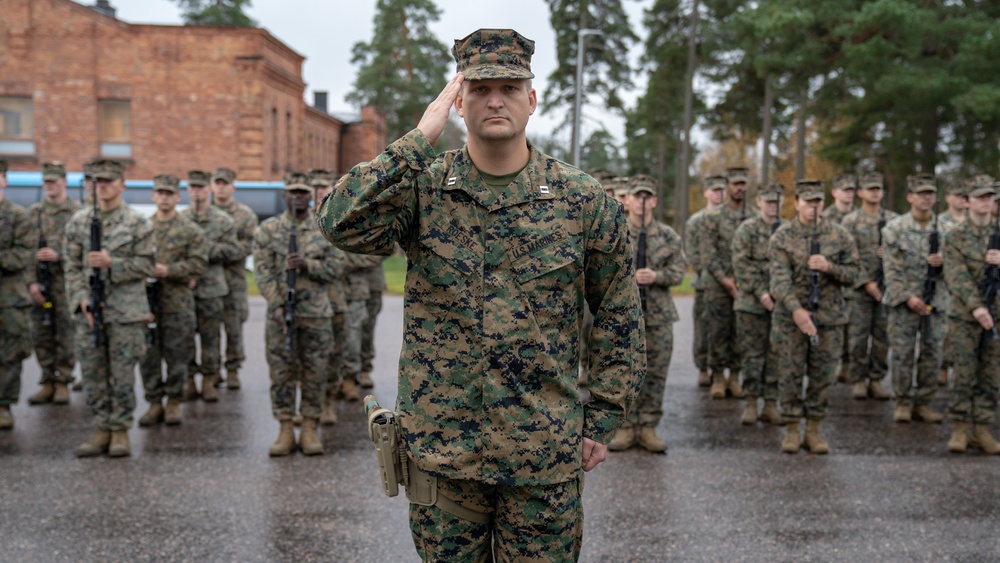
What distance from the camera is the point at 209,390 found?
971 centimetres

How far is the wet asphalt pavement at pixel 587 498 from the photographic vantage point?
5.41 metres

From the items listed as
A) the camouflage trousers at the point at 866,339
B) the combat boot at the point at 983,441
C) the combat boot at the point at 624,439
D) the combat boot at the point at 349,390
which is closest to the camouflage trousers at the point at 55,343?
the combat boot at the point at 349,390

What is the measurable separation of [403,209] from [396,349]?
971cm

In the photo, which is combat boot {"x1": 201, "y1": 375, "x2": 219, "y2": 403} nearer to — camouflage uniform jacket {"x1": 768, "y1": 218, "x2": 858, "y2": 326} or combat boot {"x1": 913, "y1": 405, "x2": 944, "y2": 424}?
camouflage uniform jacket {"x1": 768, "y1": 218, "x2": 858, "y2": 326}

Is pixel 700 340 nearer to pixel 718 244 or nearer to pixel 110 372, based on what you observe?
pixel 718 244

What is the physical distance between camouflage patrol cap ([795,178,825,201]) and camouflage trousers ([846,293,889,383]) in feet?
7.72

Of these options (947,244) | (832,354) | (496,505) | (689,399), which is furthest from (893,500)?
(496,505)

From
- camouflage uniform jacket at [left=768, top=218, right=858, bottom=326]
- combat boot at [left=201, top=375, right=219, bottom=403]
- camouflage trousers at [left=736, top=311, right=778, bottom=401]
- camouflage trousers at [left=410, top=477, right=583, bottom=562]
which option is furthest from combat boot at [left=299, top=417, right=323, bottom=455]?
camouflage trousers at [left=410, top=477, right=583, bottom=562]

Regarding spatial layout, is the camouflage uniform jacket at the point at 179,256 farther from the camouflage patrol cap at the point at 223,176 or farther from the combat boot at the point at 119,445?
the camouflage patrol cap at the point at 223,176

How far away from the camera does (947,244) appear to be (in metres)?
7.85

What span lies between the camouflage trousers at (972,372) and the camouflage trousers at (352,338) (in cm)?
539

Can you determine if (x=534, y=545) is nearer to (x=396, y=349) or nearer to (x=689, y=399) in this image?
(x=689, y=399)

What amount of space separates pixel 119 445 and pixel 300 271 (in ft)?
6.49

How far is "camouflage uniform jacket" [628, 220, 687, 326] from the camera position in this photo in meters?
7.76
